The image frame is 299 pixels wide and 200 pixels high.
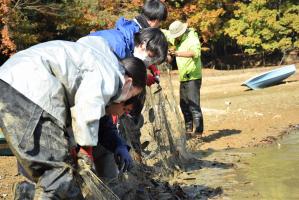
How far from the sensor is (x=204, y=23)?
28.6 metres

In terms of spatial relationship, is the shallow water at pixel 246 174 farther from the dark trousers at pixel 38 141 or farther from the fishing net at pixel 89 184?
the dark trousers at pixel 38 141

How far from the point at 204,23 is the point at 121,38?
2446 centimetres

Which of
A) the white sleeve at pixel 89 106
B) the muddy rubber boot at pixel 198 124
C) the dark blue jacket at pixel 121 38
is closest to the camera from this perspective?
the white sleeve at pixel 89 106

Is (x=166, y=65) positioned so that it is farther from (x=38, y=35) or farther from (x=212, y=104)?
(x=38, y=35)

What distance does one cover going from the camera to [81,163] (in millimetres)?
3174

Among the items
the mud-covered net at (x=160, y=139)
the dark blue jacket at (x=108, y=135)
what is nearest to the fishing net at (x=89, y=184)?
the dark blue jacket at (x=108, y=135)

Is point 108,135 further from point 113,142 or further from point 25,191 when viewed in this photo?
point 25,191

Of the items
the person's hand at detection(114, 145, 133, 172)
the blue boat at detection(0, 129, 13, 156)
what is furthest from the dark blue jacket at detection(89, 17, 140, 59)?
the blue boat at detection(0, 129, 13, 156)

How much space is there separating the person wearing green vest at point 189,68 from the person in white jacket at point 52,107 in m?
5.16

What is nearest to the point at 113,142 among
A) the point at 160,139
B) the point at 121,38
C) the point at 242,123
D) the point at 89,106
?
the point at 121,38

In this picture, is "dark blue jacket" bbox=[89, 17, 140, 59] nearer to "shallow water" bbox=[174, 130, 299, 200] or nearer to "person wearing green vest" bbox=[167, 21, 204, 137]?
"shallow water" bbox=[174, 130, 299, 200]

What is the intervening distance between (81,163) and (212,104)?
1128cm

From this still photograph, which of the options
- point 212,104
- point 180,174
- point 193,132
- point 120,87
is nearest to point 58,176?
point 120,87

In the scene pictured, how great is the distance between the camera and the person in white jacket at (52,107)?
2.91m
